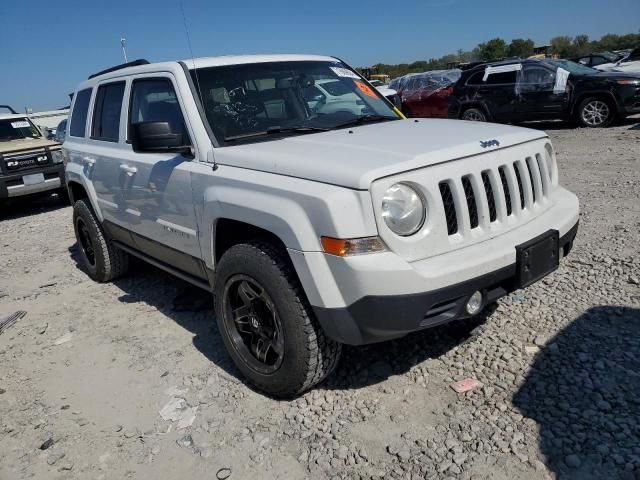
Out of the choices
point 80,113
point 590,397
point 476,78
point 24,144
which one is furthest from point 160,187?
point 476,78

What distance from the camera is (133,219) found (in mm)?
4051

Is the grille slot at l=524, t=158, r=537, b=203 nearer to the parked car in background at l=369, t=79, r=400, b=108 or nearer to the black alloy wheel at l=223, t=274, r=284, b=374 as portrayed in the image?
the black alloy wheel at l=223, t=274, r=284, b=374

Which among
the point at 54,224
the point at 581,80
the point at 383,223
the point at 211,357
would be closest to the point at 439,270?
the point at 383,223

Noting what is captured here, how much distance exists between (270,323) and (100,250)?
2847mm

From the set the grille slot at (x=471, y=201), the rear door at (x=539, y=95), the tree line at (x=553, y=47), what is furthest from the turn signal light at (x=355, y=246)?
the tree line at (x=553, y=47)

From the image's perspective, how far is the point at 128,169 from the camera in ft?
12.5

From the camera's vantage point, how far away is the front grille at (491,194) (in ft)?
8.15

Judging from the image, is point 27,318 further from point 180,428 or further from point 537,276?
point 537,276

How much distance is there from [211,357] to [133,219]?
131cm

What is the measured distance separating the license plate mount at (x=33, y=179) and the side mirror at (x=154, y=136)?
753 cm

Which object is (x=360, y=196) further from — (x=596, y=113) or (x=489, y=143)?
(x=596, y=113)

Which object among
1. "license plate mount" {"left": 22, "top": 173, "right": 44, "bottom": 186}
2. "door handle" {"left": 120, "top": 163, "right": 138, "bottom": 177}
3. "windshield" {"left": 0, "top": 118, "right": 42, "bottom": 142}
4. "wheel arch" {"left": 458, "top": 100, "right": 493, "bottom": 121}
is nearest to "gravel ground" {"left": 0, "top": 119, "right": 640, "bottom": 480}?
"door handle" {"left": 120, "top": 163, "right": 138, "bottom": 177}

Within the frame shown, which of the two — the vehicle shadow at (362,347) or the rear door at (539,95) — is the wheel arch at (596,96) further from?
the vehicle shadow at (362,347)

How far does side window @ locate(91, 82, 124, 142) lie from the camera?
4215 millimetres
